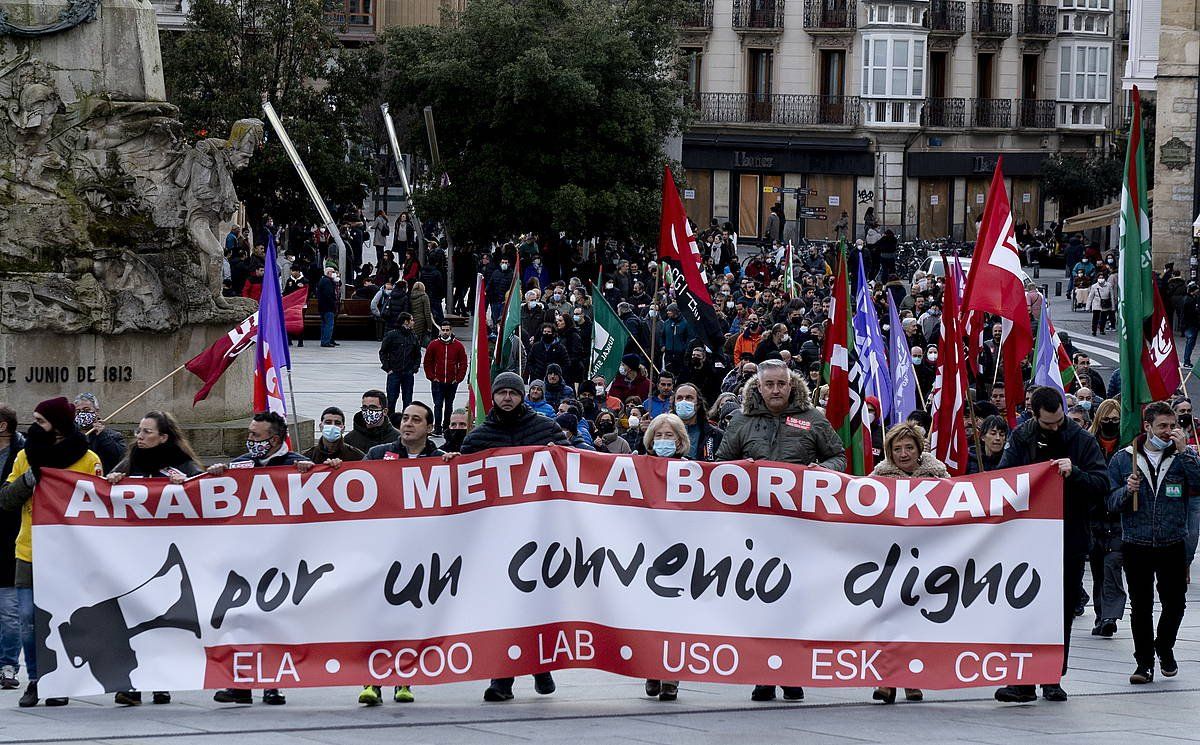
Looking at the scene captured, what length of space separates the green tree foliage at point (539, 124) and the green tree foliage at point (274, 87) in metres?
4.25

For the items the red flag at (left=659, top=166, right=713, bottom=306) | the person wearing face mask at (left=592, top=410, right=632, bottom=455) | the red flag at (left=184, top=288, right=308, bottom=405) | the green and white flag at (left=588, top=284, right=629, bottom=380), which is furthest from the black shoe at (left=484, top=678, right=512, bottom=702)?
the green and white flag at (left=588, top=284, right=629, bottom=380)

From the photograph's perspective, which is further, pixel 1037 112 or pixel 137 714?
pixel 1037 112

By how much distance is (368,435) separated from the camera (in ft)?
40.7

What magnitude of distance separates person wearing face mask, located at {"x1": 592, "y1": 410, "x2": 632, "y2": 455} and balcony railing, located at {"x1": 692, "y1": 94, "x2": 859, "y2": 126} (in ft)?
164

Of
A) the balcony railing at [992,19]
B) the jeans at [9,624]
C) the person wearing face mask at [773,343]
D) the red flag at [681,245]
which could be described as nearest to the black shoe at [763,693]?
the jeans at [9,624]

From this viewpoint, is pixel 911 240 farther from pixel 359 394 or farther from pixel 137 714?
pixel 137 714

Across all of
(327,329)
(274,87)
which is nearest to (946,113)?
(274,87)

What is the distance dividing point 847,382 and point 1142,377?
2792 mm

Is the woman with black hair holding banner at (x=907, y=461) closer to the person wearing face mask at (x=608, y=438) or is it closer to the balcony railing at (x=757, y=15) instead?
the person wearing face mask at (x=608, y=438)

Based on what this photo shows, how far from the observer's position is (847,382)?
44.0 feet

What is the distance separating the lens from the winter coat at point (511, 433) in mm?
10133

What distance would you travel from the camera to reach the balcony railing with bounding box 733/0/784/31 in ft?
220

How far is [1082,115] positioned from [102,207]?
54.7 metres

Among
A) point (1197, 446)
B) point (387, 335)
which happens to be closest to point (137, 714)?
point (1197, 446)
